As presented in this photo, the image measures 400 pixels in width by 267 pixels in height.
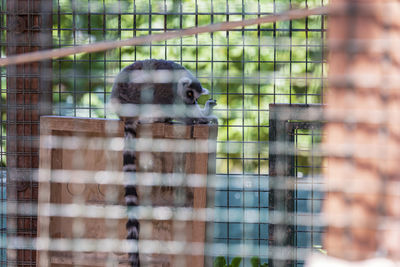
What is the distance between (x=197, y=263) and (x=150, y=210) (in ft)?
0.91

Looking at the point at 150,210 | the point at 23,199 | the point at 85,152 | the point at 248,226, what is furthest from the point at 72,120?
the point at 248,226

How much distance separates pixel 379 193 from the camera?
0.74 m

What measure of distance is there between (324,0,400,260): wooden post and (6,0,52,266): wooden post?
190cm

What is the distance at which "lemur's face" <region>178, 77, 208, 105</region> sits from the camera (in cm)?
279

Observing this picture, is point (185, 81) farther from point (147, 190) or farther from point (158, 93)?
point (147, 190)

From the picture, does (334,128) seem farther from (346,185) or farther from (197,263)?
(197,263)

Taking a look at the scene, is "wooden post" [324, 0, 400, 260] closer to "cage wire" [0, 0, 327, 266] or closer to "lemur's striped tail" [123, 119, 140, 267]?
"cage wire" [0, 0, 327, 266]

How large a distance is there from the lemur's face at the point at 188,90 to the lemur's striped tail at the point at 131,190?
2.64 ft

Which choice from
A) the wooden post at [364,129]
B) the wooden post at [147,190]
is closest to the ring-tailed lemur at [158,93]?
the wooden post at [147,190]

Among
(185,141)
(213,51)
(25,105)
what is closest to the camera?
(185,141)

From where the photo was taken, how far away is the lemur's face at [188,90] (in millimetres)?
2791

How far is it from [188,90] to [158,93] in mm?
171

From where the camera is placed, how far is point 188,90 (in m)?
2.80

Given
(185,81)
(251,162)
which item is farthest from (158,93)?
(251,162)
